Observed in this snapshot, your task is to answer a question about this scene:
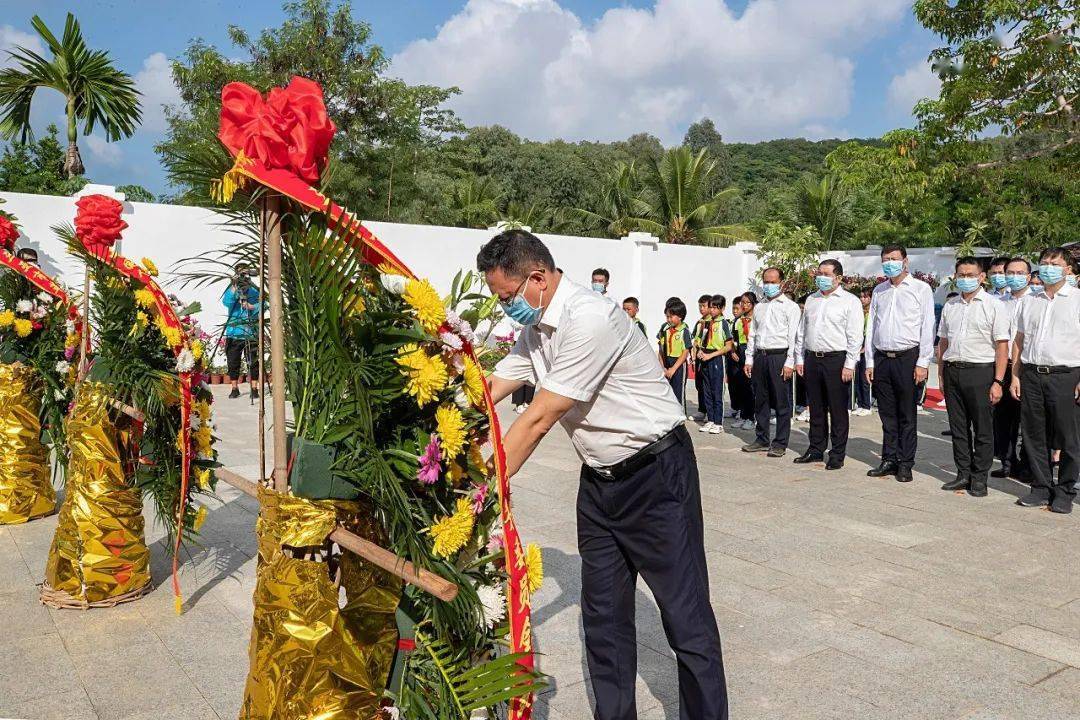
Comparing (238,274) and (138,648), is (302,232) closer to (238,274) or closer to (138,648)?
(238,274)

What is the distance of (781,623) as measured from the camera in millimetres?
4184

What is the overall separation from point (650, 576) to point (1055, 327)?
5185 mm

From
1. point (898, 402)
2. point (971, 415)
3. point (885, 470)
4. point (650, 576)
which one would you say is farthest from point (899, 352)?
point (650, 576)

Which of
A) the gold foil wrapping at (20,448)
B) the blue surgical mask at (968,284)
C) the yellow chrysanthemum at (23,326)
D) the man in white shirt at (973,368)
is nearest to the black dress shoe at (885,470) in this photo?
the man in white shirt at (973,368)

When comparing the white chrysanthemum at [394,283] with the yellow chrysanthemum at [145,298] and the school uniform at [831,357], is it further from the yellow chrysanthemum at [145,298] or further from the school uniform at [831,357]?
the school uniform at [831,357]

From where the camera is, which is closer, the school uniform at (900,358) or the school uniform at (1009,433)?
the school uniform at (900,358)

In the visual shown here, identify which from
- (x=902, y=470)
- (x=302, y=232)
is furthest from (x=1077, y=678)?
(x=902, y=470)

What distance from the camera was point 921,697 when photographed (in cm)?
342

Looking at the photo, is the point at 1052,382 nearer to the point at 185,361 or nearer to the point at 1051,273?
the point at 1051,273

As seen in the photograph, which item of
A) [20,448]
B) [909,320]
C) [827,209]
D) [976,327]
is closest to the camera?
[20,448]

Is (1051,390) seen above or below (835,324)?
below

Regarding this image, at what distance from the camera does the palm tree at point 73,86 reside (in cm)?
1177

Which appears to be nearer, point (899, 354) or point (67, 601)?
point (67, 601)

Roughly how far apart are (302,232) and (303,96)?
1.26ft
